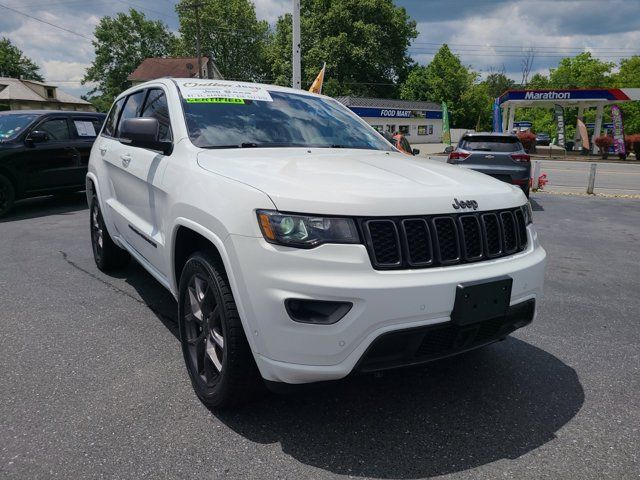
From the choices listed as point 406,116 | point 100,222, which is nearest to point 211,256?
point 100,222

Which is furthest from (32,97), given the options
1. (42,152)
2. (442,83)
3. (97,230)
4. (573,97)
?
(97,230)

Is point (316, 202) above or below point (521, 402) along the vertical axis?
above

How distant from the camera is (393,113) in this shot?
50.4 meters

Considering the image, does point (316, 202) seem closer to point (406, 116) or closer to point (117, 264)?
point (117, 264)

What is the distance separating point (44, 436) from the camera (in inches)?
93.0

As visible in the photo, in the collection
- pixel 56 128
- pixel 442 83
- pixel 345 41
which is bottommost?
pixel 56 128

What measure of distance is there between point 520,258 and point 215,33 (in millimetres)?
65919

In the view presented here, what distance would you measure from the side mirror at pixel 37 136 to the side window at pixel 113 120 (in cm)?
460

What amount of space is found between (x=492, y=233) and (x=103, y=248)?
153 inches

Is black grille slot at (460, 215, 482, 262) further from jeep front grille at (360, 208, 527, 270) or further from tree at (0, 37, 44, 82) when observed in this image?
tree at (0, 37, 44, 82)

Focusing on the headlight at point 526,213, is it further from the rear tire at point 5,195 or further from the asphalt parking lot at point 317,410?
the rear tire at point 5,195

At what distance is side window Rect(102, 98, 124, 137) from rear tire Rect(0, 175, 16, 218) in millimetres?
4587

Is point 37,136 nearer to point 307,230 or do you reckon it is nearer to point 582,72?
point 307,230

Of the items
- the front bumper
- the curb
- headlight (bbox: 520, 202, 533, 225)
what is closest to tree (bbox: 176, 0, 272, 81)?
the curb
